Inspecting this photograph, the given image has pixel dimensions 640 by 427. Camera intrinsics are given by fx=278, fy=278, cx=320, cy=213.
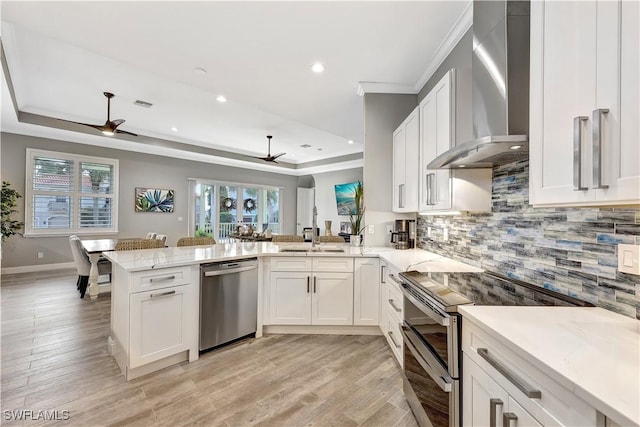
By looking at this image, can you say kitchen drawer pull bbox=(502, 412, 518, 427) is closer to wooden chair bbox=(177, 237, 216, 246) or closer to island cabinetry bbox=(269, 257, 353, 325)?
island cabinetry bbox=(269, 257, 353, 325)

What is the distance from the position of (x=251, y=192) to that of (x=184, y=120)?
162 inches

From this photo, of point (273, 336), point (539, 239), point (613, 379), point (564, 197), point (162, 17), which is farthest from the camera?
point (273, 336)

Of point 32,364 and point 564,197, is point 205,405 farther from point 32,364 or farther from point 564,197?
point 564,197

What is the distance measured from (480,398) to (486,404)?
0.05 meters

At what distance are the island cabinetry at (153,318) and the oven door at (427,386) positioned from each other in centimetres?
181

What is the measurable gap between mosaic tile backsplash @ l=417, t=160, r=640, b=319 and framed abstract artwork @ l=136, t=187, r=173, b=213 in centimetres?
704

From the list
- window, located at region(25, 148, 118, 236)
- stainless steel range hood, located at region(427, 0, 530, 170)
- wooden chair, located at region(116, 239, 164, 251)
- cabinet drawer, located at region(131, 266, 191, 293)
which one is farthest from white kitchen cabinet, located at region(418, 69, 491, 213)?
window, located at region(25, 148, 118, 236)

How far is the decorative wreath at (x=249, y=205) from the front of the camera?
906cm

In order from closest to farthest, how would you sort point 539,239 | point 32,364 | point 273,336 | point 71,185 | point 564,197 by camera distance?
point 564,197, point 539,239, point 32,364, point 273,336, point 71,185

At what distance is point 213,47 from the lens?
2541mm

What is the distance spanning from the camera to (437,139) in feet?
7.20

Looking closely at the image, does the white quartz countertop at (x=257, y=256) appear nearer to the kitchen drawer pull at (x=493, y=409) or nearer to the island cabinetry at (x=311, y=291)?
the island cabinetry at (x=311, y=291)

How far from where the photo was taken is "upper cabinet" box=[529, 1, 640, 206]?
83cm

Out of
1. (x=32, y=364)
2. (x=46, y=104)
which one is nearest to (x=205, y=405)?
(x=32, y=364)
